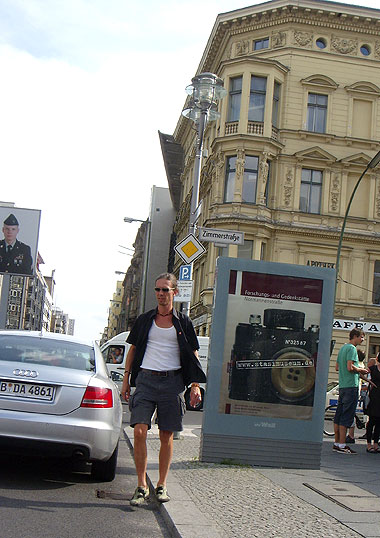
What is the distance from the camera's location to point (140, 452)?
615 centimetres

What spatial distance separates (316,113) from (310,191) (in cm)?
402

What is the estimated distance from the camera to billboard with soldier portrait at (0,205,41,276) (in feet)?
115

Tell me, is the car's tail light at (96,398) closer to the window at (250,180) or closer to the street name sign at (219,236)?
the street name sign at (219,236)

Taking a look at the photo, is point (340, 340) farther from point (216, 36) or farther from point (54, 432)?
point (54, 432)

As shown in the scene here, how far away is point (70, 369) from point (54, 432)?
0.66 metres

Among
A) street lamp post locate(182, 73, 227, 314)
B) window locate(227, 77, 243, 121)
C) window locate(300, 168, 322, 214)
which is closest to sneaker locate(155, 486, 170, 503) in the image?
street lamp post locate(182, 73, 227, 314)

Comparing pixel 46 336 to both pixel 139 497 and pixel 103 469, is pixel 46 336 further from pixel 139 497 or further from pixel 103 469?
pixel 139 497

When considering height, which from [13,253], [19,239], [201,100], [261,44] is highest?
[261,44]

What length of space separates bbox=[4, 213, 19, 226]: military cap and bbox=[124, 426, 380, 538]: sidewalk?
93.1 feet

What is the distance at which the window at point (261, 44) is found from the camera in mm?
36250

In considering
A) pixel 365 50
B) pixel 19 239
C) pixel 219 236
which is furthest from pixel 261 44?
pixel 219 236

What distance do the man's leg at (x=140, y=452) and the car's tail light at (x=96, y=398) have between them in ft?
2.08

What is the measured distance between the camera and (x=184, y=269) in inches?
584

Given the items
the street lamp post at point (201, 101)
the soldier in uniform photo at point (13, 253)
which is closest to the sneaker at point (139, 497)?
the street lamp post at point (201, 101)
